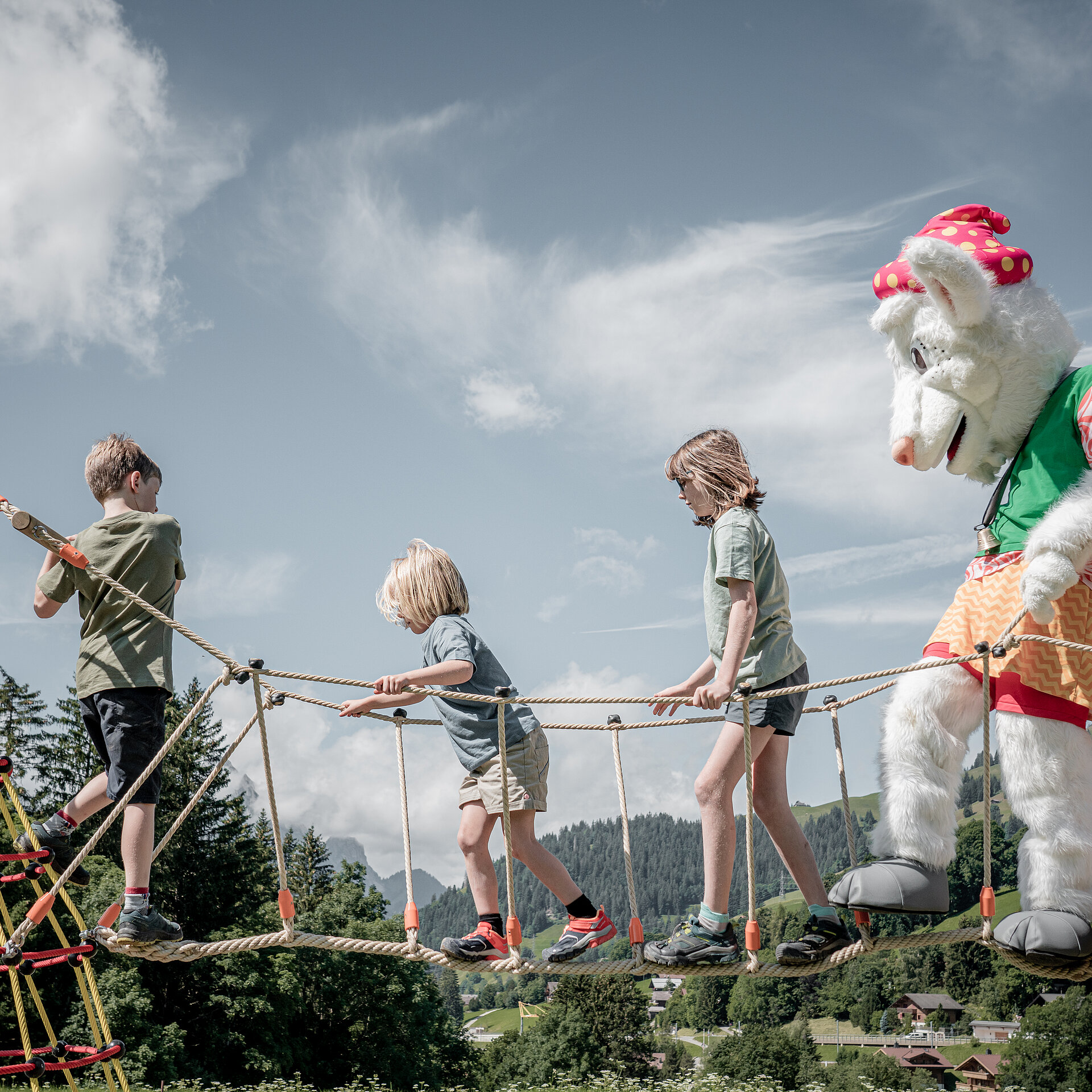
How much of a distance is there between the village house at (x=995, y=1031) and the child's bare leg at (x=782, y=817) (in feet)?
250

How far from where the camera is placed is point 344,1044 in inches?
1363

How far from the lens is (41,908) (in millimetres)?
3836

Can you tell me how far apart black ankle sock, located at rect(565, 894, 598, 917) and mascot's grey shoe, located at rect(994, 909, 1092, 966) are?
5.07 ft

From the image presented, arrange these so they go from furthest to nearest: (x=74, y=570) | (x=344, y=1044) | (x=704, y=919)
Result: (x=344, y=1044) → (x=74, y=570) → (x=704, y=919)

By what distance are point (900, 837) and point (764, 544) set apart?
3.50 feet

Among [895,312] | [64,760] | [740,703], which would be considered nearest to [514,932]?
[740,703]

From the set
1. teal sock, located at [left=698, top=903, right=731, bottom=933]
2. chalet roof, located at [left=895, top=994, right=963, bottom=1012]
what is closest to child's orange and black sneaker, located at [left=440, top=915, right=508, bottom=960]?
teal sock, located at [left=698, top=903, right=731, bottom=933]

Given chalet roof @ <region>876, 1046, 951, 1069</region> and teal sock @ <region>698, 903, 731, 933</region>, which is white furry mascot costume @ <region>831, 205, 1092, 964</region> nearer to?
teal sock @ <region>698, 903, 731, 933</region>

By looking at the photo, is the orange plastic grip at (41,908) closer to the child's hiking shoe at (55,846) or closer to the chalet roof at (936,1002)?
the child's hiking shoe at (55,846)

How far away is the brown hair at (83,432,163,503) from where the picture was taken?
3998 mm

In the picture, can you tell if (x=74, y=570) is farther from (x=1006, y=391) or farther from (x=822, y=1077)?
(x=822, y=1077)

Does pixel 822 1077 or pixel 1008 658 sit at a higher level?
pixel 1008 658

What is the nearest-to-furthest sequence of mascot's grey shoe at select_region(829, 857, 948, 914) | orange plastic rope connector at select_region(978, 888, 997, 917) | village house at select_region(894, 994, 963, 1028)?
mascot's grey shoe at select_region(829, 857, 948, 914), orange plastic rope connector at select_region(978, 888, 997, 917), village house at select_region(894, 994, 963, 1028)

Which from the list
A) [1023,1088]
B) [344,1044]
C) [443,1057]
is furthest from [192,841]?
[1023,1088]
